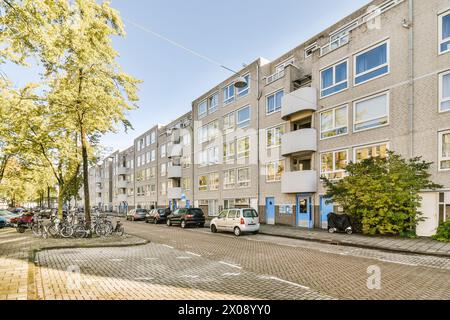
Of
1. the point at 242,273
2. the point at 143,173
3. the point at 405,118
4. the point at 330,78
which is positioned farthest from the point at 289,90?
the point at 143,173

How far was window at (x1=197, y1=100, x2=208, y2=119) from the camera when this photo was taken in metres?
36.4

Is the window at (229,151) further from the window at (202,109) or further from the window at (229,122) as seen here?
the window at (202,109)

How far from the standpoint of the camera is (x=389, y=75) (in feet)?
55.3

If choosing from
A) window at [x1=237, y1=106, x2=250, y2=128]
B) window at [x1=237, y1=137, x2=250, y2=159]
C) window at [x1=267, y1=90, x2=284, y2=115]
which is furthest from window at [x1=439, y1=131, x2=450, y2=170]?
window at [x1=237, y1=106, x2=250, y2=128]

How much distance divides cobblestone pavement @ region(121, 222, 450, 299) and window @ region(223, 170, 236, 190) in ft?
56.6

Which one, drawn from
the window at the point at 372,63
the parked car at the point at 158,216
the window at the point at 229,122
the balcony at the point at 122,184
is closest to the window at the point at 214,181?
the window at the point at 229,122

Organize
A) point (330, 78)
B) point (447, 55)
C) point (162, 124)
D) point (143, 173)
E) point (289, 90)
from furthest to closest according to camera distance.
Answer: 1. point (143, 173)
2. point (162, 124)
3. point (289, 90)
4. point (330, 78)
5. point (447, 55)

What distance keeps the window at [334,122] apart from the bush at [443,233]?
778 centimetres

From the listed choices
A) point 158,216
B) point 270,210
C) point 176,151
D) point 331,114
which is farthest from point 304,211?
point 176,151

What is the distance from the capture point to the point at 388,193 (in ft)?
48.9

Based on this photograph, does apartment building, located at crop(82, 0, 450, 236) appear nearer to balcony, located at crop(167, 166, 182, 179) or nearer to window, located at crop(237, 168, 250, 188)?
window, located at crop(237, 168, 250, 188)

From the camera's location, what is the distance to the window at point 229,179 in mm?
30155
